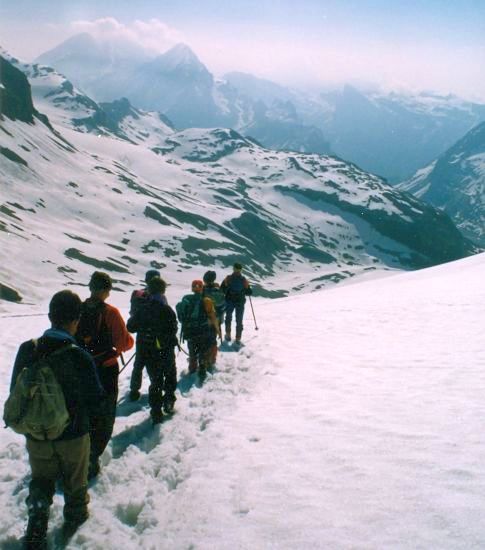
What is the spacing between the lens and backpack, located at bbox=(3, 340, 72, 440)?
4.83m

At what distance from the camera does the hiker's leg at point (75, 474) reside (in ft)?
17.3

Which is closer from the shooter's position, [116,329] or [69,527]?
[69,527]

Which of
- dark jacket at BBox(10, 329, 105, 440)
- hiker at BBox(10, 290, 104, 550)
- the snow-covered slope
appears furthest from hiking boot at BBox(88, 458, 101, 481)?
dark jacket at BBox(10, 329, 105, 440)

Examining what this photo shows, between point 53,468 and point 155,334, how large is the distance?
3.73m

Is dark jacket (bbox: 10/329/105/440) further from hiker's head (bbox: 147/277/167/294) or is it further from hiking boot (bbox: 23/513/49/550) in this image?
hiker's head (bbox: 147/277/167/294)

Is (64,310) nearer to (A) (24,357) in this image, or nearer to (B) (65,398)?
(A) (24,357)

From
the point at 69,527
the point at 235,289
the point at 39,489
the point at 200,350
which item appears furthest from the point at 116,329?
the point at 235,289

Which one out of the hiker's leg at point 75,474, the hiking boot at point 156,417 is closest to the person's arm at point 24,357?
the hiker's leg at point 75,474

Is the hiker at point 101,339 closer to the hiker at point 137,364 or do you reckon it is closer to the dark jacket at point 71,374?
the dark jacket at point 71,374

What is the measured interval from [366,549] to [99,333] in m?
4.77

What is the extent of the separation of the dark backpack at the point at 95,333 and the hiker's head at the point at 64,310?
1.80 meters

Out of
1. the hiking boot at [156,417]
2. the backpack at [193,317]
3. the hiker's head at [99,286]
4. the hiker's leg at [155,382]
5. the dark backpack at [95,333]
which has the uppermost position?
the hiker's head at [99,286]

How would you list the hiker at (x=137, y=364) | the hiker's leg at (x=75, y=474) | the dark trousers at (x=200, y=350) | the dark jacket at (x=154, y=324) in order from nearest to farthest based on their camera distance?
the hiker's leg at (x=75, y=474)
the dark jacket at (x=154, y=324)
the hiker at (x=137, y=364)
the dark trousers at (x=200, y=350)

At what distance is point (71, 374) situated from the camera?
16.8 ft
